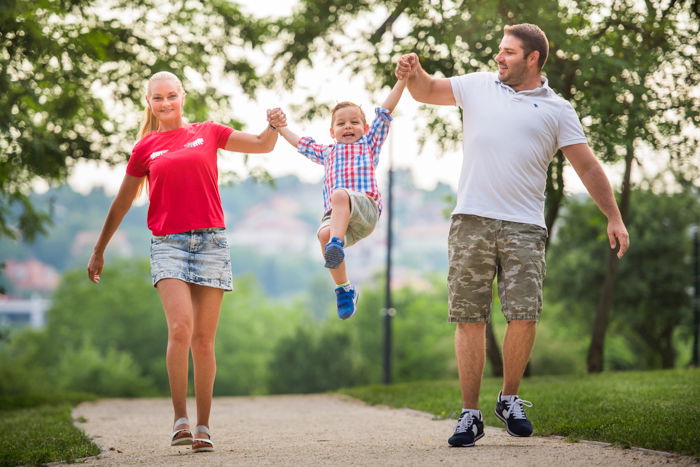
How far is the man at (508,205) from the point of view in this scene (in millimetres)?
5848

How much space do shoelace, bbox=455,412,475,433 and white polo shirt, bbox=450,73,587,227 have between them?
119 cm

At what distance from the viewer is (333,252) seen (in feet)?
21.0

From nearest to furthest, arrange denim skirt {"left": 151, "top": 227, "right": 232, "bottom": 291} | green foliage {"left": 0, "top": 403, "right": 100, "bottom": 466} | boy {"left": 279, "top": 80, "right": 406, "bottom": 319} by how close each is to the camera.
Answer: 1. denim skirt {"left": 151, "top": 227, "right": 232, "bottom": 291}
2. green foliage {"left": 0, "top": 403, "right": 100, "bottom": 466}
3. boy {"left": 279, "top": 80, "right": 406, "bottom": 319}

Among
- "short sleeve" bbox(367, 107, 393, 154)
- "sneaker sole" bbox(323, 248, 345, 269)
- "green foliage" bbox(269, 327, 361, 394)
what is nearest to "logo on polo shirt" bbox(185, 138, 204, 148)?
"sneaker sole" bbox(323, 248, 345, 269)

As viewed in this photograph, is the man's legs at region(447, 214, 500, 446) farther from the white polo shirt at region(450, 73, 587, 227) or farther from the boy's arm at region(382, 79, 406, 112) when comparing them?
the boy's arm at region(382, 79, 406, 112)

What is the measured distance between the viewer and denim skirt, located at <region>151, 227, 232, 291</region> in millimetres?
6059

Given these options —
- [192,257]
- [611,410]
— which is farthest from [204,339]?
[611,410]

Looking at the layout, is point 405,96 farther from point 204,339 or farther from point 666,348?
point 666,348

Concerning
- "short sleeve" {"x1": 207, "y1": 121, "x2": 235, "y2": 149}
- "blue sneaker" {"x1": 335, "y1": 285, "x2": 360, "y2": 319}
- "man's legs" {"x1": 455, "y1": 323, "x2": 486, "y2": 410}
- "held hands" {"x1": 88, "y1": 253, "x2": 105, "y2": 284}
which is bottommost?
"man's legs" {"x1": 455, "y1": 323, "x2": 486, "y2": 410}

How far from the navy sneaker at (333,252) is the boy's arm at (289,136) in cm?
82

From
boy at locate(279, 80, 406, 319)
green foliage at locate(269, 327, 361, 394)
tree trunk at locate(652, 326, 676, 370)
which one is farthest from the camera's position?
green foliage at locate(269, 327, 361, 394)

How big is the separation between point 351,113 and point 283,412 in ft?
18.9

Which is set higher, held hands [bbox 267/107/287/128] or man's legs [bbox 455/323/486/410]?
held hands [bbox 267/107/287/128]

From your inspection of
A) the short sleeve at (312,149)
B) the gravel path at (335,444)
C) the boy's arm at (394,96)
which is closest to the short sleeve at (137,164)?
the short sleeve at (312,149)
